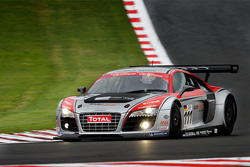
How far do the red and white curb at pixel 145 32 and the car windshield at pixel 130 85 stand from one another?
7.52 m

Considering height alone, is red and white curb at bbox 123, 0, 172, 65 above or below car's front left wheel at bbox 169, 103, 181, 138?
above

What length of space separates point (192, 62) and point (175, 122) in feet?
30.4

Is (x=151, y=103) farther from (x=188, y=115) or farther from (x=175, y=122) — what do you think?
(x=188, y=115)

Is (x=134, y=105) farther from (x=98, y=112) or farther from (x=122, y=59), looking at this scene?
(x=122, y=59)

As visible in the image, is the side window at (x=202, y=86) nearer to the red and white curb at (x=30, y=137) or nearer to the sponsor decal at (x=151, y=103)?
the sponsor decal at (x=151, y=103)

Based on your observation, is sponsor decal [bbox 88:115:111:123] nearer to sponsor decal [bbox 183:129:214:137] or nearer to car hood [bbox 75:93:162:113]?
car hood [bbox 75:93:162:113]

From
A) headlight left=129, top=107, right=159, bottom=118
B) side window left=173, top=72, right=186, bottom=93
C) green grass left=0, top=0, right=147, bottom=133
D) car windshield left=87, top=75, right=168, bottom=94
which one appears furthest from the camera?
green grass left=0, top=0, right=147, bottom=133

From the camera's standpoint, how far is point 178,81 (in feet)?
34.6

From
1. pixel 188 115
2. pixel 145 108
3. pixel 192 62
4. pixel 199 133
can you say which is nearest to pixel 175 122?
pixel 188 115

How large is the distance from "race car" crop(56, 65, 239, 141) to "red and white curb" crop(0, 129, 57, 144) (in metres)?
1.26

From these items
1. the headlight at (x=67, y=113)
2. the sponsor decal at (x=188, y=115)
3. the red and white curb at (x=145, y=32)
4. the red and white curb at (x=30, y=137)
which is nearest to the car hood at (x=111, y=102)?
the headlight at (x=67, y=113)

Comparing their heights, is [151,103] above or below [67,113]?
above

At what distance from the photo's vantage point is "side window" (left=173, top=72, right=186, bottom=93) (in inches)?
406

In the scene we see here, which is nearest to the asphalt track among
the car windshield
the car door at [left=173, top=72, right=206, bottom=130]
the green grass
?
the car door at [left=173, top=72, right=206, bottom=130]
